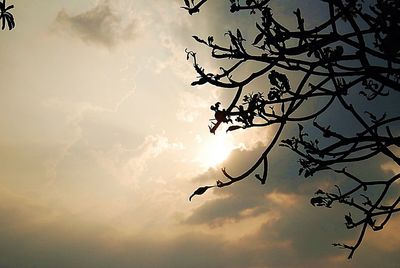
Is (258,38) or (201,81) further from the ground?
(258,38)

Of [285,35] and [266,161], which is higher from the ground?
[285,35]

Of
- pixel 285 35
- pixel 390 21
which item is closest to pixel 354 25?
pixel 390 21

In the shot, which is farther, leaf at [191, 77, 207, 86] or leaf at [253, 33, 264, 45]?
leaf at [253, 33, 264, 45]

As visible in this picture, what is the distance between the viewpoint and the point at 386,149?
5.76 m

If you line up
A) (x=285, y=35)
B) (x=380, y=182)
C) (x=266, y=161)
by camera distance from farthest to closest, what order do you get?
(x=380, y=182) < (x=285, y=35) < (x=266, y=161)

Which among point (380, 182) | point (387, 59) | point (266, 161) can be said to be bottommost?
point (266, 161)

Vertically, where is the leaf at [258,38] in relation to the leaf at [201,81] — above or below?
above

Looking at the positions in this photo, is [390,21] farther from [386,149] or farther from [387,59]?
[386,149]

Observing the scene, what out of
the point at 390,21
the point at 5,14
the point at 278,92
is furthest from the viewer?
the point at 278,92

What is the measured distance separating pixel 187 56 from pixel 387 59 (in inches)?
90.1

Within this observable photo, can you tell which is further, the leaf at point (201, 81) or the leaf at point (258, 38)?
the leaf at point (258, 38)

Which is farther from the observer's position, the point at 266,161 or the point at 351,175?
the point at 351,175

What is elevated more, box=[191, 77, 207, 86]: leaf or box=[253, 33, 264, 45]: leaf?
box=[253, 33, 264, 45]: leaf

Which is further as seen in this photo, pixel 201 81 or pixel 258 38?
pixel 258 38
